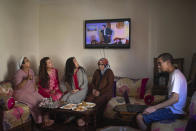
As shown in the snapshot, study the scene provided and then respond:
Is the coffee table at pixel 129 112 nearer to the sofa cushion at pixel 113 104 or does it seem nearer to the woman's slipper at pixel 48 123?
the sofa cushion at pixel 113 104

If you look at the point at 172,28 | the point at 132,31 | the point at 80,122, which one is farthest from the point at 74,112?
the point at 172,28

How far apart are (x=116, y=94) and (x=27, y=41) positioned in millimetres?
2248

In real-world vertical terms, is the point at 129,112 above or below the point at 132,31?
below

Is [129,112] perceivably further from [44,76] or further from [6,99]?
[44,76]

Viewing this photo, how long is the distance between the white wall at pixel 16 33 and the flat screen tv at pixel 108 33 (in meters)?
1.24

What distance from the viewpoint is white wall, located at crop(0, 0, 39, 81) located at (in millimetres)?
4281

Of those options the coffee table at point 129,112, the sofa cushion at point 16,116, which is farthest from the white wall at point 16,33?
the coffee table at point 129,112

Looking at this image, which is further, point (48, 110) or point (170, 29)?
point (170, 29)

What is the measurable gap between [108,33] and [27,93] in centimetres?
202

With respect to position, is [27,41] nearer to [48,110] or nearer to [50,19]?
[50,19]

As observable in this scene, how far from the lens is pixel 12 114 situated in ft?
10.9

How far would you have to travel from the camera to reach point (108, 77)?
4.23m

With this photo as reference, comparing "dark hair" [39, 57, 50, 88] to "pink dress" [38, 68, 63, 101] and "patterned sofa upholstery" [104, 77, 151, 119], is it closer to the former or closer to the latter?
"pink dress" [38, 68, 63, 101]

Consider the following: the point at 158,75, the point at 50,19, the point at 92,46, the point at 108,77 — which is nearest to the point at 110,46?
the point at 92,46
